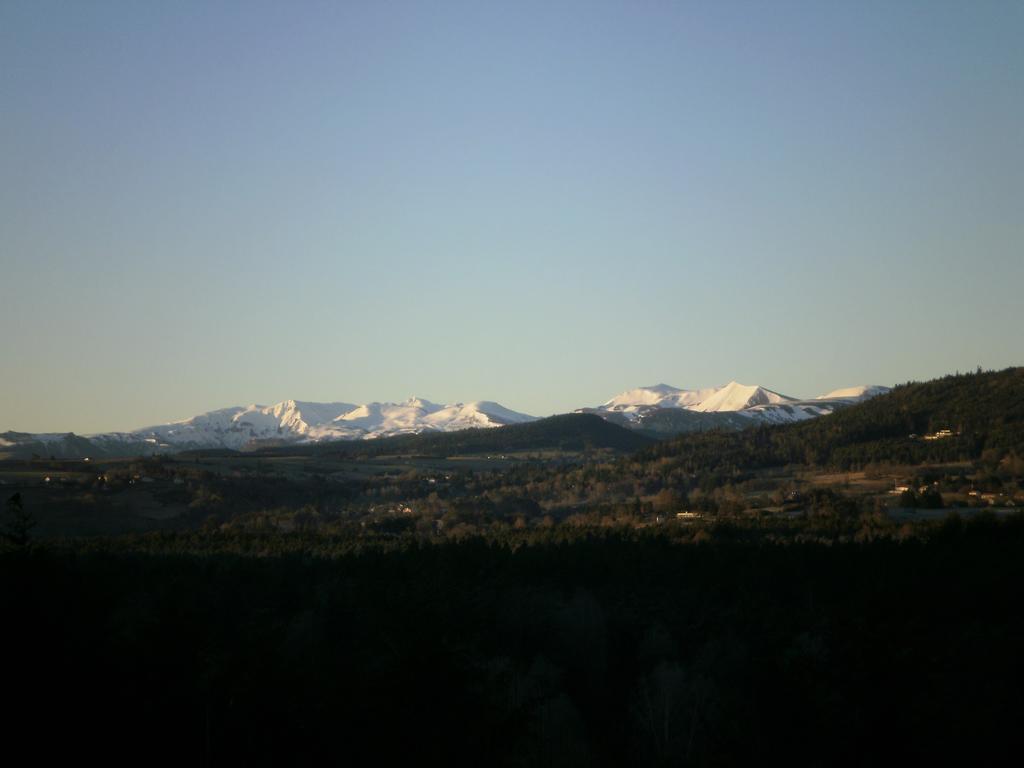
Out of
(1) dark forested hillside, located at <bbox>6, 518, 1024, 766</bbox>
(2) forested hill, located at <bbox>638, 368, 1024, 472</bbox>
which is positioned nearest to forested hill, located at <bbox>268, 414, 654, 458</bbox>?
(2) forested hill, located at <bbox>638, 368, 1024, 472</bbox>

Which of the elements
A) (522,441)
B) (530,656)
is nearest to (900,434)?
(530,656)

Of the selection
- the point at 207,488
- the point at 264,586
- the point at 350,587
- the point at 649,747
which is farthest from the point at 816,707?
the point at 207,488

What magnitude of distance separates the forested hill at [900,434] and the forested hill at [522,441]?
51.3 metres

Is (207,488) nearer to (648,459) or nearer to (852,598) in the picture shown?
(648,459)

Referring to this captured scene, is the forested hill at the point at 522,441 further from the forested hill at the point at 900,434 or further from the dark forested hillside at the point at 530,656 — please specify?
the dark forested hillside at the point at 530,656

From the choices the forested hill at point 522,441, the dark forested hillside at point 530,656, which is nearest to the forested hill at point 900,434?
the dark forested hillside at point 530,656

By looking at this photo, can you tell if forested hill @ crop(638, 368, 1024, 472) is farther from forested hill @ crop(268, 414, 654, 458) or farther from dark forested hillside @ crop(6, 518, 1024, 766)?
forested hill @ crop(268, 414, 654, 458)

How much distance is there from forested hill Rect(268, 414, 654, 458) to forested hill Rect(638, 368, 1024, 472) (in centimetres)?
5129

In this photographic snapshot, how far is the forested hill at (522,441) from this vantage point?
17825 cm

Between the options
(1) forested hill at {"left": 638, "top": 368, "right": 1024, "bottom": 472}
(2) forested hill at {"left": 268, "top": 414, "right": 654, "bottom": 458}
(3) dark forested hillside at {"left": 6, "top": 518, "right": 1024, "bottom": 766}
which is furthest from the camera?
(2) forested hill at {"left": 268, "top": 414, "right": 654, "bottom": 458}

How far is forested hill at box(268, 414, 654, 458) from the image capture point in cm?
17825

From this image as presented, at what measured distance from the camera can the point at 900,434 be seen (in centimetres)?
10650

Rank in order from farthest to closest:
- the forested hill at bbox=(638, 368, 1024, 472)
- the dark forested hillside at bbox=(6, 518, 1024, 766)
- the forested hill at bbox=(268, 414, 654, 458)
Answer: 1. the forested hill at bbox=(268, 414, 654, 458)
2. the forested hill at bbox=(638, 368, 1024, 472)
3. the dark forested hillside at bbox=(6, 518, 1024, 766)

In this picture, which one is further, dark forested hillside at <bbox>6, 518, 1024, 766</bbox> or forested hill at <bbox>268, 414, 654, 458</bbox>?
forested hill at <bbox>268, 414, 654, 458</bbox>
